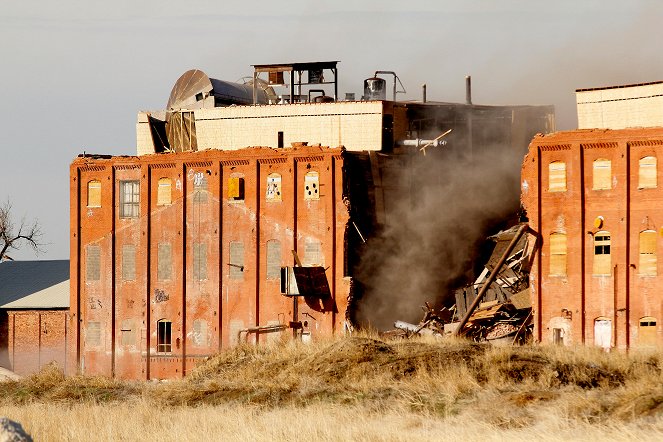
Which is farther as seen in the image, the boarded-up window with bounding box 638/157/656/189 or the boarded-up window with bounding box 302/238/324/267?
the boarded-up window with bounding box 302/238/324/267

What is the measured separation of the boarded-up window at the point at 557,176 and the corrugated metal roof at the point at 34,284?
25.6 metres

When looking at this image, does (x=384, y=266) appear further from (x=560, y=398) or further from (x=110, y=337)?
(x=560, y=398)

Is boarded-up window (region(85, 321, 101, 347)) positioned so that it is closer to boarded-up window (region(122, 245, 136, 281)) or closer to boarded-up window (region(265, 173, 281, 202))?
boarded-up window (region(122, 245, 136, 281))

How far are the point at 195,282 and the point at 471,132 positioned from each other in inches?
469

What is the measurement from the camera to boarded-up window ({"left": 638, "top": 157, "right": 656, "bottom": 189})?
45844mm

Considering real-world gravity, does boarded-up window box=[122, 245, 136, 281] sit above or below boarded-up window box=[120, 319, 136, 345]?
above

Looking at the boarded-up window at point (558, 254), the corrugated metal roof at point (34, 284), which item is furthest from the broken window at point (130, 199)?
the boarded-up window at point (558, 254)

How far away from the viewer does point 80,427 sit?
104 ft

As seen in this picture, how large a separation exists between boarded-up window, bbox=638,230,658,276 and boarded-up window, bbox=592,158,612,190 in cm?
204

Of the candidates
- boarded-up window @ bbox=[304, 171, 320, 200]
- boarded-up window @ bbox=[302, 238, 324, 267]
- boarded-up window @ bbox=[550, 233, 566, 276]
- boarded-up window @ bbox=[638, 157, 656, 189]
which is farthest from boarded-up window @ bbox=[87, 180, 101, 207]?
boarded-up window @ bbox=[638, 157, 656, 189]

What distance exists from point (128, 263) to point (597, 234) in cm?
1894

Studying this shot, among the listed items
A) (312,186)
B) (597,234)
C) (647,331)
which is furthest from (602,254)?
(312,186)

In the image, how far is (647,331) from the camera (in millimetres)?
45406

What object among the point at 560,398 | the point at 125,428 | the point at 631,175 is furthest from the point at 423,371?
the point at 631,175
